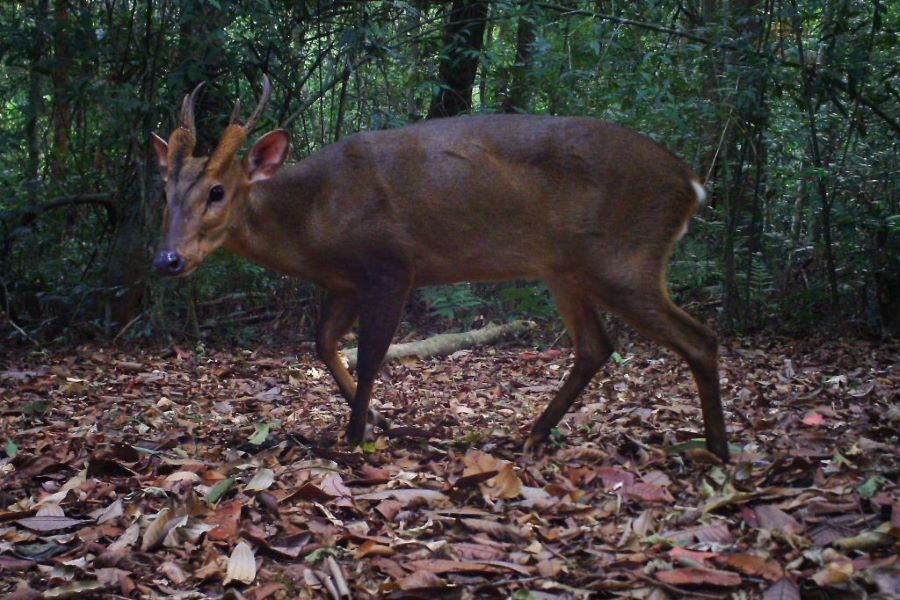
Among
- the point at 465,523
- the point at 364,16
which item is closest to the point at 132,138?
the point at 364,16

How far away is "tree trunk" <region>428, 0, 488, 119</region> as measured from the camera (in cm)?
907

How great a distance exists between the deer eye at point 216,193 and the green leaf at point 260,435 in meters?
1.17

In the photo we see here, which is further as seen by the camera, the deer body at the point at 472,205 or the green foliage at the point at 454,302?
the green foliage at the point at 454,302

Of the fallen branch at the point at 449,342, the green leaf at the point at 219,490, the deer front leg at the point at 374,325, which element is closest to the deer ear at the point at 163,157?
the deer front leg at the point at 374,325

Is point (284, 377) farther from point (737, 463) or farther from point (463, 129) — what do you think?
point (737, 463)

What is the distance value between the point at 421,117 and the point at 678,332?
5.59 m

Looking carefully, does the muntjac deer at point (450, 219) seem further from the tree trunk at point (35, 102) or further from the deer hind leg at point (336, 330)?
the tree trunk at point (35, 102)

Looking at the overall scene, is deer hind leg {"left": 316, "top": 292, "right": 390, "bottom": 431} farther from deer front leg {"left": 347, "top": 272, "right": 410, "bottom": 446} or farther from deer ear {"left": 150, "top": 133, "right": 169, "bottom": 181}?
deer ear {"left": 150, "top": 133, "right": 169, "bottom": 181}

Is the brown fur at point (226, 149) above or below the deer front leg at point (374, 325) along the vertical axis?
above

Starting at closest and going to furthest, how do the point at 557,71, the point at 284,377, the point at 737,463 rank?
the point at 737,463 → the point at 284,377 → the point at 557,71

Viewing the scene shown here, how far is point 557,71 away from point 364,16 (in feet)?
5.83

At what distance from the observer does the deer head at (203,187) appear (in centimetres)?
499

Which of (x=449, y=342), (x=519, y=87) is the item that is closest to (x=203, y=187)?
(x=449, y=342)

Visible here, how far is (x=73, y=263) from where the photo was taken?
9.14 m
